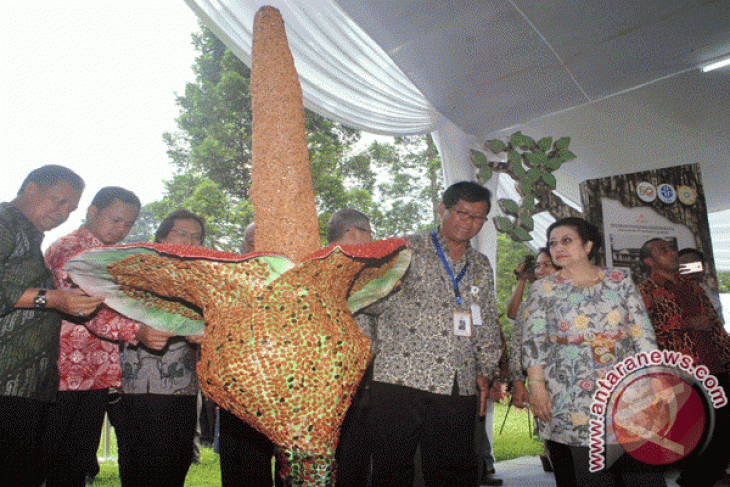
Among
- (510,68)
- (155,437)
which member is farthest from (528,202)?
(155,437)

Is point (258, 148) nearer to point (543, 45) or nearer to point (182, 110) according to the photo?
point (543, 45)

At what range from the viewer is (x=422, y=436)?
2391mm

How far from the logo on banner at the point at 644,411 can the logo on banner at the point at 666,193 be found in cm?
282

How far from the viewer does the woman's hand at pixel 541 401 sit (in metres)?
2.36

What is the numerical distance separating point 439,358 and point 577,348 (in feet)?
2.27

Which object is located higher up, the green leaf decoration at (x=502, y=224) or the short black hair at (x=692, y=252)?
the green leaf decoration at (x=502, y=224)

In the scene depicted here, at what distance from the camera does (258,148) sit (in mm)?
733

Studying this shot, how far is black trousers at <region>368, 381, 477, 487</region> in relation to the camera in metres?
2.31

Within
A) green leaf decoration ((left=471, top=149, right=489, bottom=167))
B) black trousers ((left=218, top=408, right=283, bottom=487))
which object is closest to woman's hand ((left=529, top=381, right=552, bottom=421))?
black trousers ((left=218, top=408, right=283, bottom=487))

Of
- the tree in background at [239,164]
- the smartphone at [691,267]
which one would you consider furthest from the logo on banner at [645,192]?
the tree in background at [239,164]

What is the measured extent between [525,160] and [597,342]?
322cm

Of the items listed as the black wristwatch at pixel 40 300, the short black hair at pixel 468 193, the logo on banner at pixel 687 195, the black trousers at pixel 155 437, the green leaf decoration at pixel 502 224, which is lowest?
the black trousers at pixel 155 437

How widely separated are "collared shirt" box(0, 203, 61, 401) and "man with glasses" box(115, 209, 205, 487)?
1.10ft

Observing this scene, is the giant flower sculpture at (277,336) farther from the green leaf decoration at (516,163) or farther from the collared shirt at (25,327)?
the green leaf decoration at (516,163)
